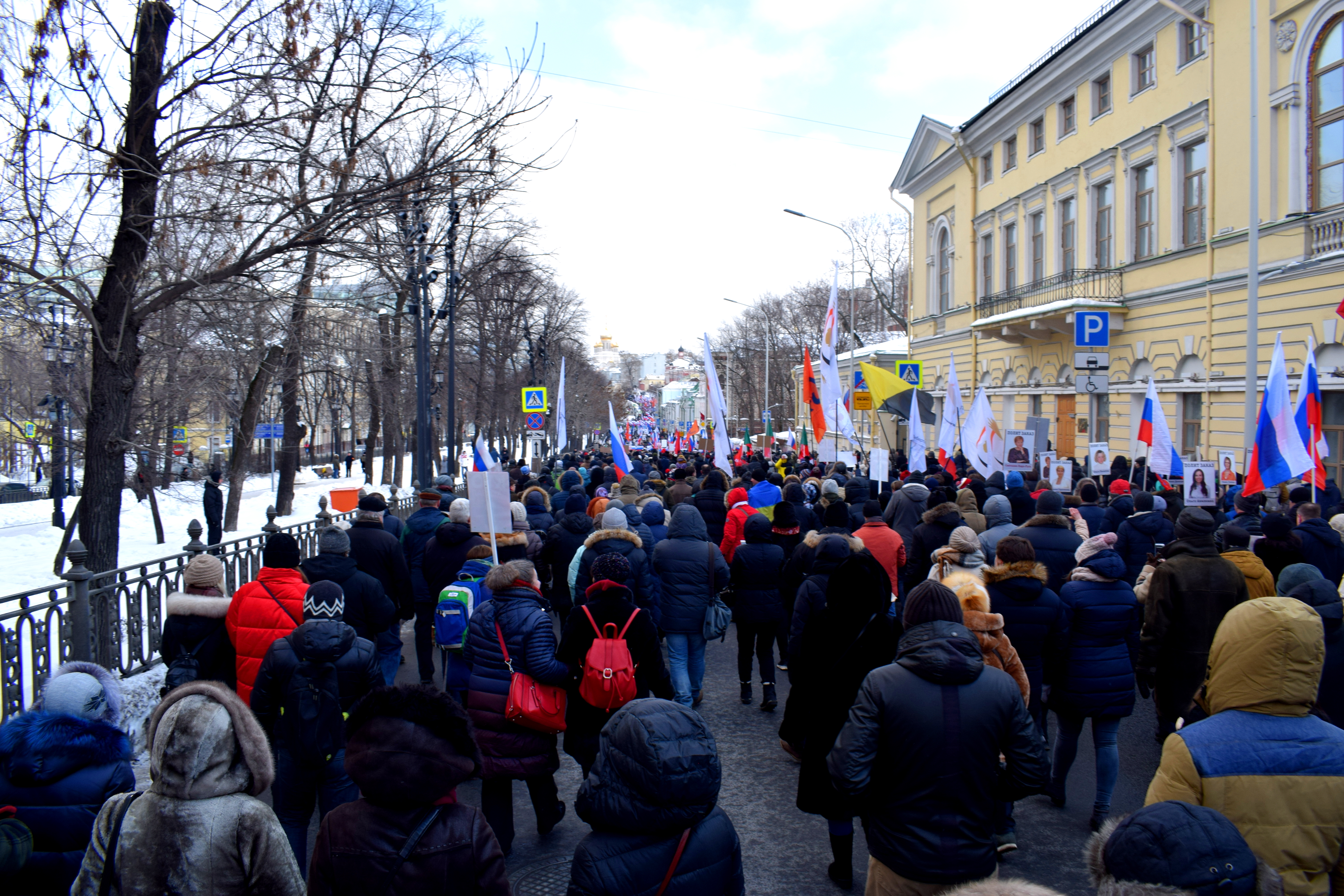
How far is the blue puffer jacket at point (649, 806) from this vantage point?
2.63 m

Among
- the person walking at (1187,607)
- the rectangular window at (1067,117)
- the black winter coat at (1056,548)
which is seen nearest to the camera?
the person walking at (1187,607)

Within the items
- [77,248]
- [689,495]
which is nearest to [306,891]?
[77,248]

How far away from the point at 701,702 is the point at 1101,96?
24.2 meters

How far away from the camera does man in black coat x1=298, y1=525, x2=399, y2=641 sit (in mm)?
6078

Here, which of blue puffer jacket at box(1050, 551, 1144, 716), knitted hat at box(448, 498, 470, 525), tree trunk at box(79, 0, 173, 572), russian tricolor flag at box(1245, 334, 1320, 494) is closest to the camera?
blue puffer jacket at box(1050, 551, 1144, 716)

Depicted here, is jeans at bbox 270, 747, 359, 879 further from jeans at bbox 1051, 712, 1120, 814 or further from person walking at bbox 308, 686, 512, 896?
jeans at bbox 1051, 712, 1120, 814

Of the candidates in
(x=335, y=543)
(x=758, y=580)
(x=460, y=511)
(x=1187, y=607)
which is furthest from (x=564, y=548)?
(x=1187, y=607)

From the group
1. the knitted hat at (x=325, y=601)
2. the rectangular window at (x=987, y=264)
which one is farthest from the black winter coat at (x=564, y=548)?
the rectangular window at (x=987, y=264)

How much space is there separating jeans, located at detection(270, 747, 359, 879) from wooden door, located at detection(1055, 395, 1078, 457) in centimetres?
2489

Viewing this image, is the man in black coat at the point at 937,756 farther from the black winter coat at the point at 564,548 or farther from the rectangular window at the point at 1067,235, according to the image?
→ the rectangular window at the point at 1067,235

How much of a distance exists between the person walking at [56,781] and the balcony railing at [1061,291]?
2505 cm

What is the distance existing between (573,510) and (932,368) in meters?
30.7

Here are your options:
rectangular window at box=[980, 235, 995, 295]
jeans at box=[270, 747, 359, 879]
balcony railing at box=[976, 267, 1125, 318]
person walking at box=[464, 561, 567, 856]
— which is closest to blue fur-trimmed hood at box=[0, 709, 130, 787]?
jeans at box=[270, 747, 359, 879]

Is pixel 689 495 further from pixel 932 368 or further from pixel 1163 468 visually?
pixel 932 368
